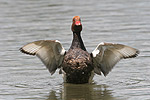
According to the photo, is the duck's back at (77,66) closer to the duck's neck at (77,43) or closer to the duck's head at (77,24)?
the duck's neck at (77,43)

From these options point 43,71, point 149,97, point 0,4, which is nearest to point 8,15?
point 0,4

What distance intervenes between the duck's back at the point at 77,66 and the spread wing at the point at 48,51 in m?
0.26

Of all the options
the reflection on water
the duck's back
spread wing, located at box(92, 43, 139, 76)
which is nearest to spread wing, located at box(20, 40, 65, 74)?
the duck's back

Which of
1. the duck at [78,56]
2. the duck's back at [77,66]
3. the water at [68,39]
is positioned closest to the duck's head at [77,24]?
the duck at [78,56]

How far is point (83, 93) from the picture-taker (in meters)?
9.77

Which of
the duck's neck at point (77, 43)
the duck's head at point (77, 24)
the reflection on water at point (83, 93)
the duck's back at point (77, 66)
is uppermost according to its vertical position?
the duck's head at point (77, 24)

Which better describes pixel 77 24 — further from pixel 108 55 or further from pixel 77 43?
pixel 108 55

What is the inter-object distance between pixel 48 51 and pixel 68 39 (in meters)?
4.24

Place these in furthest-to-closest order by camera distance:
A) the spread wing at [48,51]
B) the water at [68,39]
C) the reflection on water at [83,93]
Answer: the spread wing at [48,51]
the water at [68,39]
the reflection on water at [83,93]

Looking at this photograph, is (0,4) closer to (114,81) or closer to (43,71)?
(43,71)

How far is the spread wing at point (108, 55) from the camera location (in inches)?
392

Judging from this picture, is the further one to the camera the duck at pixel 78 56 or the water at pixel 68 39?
the duck at pixel 78 56

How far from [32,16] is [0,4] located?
3.11 meters

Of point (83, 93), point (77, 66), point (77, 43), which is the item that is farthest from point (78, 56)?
point (83, 93)
